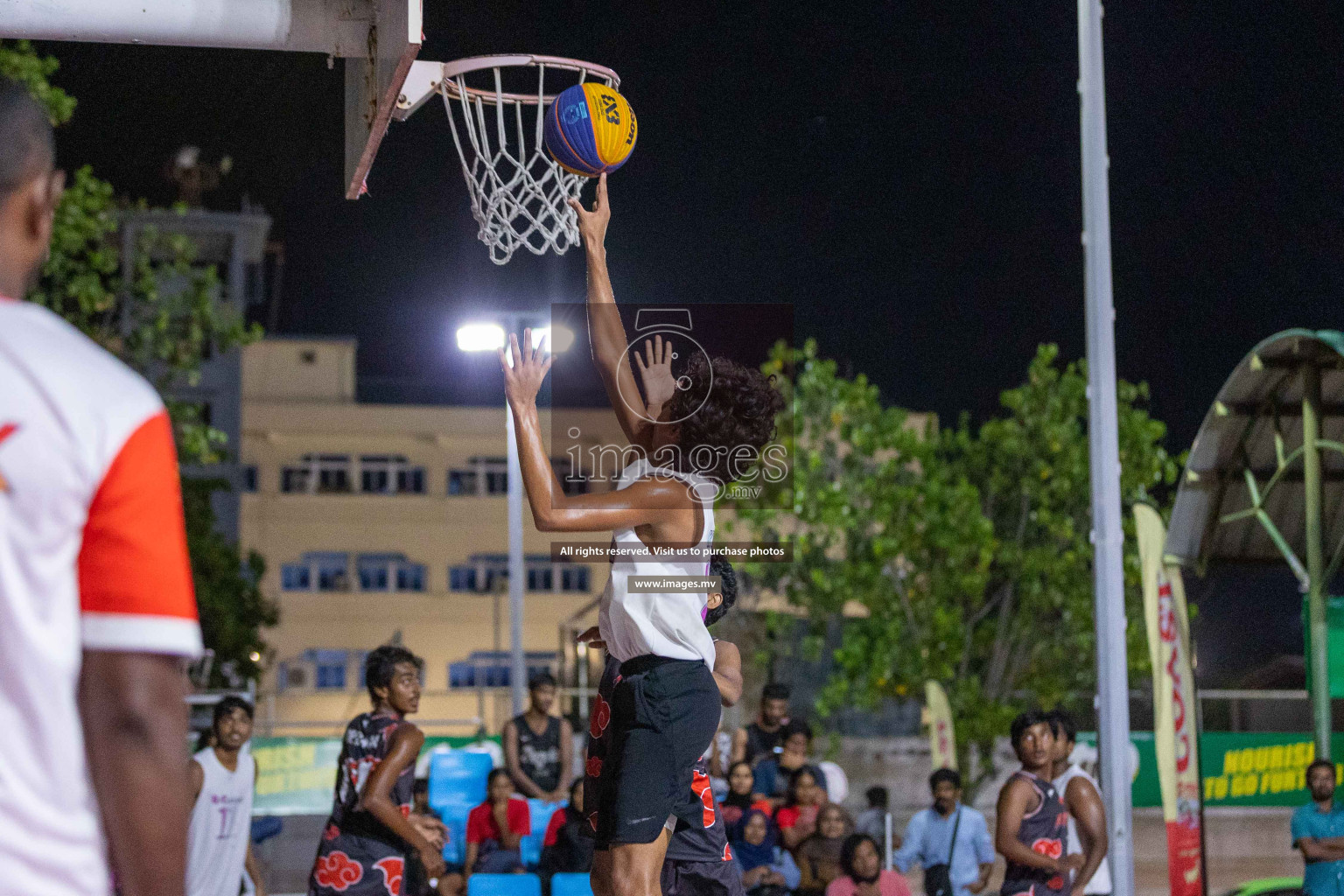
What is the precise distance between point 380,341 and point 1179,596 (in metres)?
46.7

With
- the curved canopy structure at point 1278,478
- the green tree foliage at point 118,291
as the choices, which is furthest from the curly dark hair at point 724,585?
the green tree foliage at point 118,291

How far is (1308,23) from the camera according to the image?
2044 cm

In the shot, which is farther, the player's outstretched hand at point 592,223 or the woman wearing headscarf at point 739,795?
the woman wearing headscarf at point 739,795

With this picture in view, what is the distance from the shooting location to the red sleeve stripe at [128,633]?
1.75 meters

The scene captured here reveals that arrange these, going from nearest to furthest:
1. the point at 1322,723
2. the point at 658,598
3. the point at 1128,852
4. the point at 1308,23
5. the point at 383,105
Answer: the point at 658,598
the point at 383,105
the point at 1128,852
the point at 1322,723
the point at 1308,23

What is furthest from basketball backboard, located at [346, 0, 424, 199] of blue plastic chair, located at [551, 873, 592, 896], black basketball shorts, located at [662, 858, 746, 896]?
blue plastic chair, located at [551, 873, 592, 896]

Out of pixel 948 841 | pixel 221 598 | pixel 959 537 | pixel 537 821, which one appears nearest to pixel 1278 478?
pixel 948 841

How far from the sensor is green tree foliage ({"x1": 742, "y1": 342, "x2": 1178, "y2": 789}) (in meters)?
26.3

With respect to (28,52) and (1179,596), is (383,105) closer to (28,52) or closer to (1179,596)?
(1179,596)

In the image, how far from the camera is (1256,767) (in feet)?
56.3

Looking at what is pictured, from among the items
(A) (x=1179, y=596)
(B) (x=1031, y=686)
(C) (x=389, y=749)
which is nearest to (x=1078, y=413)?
(B) (x=1031, y=686)

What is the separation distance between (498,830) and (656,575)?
690 cm

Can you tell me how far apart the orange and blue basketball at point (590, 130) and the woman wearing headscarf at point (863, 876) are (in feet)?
17.0

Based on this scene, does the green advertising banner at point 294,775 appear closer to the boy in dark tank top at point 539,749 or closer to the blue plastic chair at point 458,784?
the blue plastic chair at point 458,784
